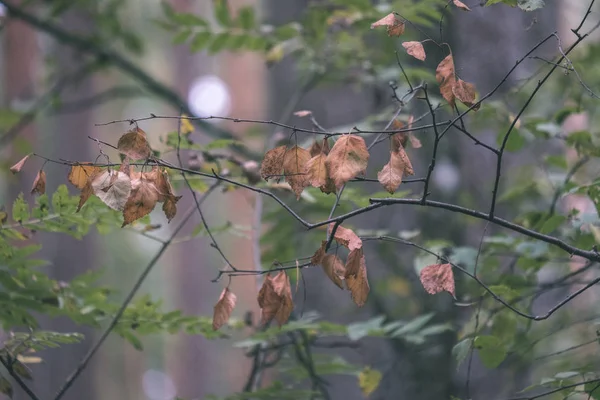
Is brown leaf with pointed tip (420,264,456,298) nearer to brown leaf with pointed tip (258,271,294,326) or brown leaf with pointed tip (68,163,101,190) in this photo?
brown leaf with pointed tip (258,271,294,326)

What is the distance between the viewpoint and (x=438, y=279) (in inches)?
48.2

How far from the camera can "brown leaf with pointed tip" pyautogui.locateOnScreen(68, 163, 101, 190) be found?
1.19m

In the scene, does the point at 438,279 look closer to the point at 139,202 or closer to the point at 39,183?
the point at 139,202

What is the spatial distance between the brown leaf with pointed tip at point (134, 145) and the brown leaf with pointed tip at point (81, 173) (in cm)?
8

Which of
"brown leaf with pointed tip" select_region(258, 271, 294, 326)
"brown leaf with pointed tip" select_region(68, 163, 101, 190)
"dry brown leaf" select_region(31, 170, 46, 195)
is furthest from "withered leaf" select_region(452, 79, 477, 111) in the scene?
"dry brown leaf" select_region(31, 170, 46, 195)

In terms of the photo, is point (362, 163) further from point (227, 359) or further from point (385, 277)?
point (227, 359)

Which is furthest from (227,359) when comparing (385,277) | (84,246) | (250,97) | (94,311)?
(94,311)

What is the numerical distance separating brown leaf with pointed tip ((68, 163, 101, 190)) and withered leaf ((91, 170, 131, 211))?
0.11 metres

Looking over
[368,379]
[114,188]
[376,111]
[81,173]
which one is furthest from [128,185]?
[376,111]

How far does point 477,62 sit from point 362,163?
91.0 inches

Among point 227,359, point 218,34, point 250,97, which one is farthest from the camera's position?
point 227,359

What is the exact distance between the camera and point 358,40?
267 centimetres

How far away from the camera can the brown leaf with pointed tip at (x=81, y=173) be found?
1.19 metres

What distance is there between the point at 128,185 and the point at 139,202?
36mm
